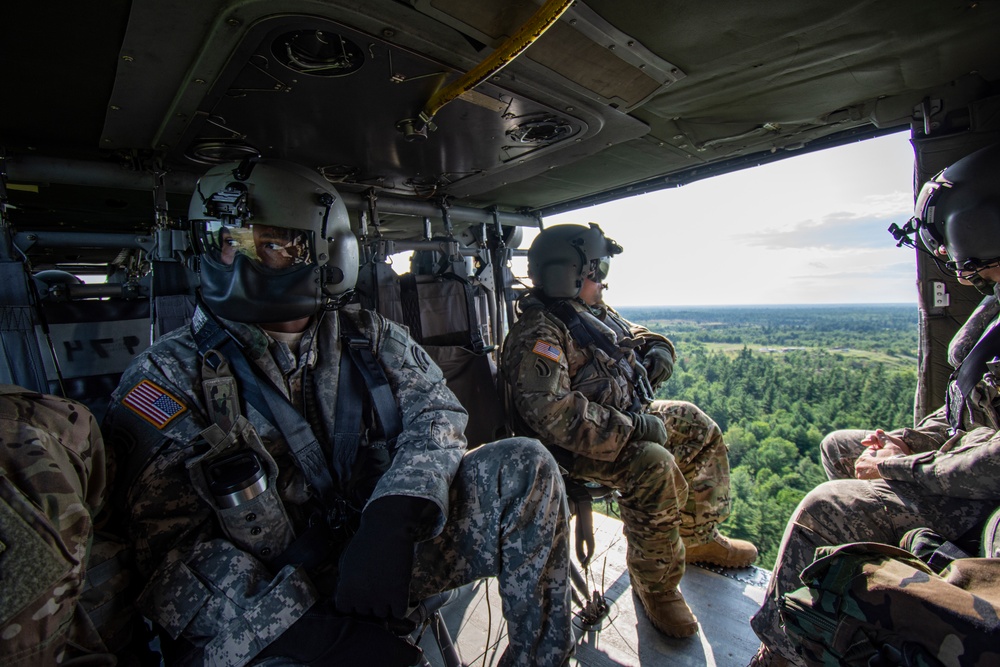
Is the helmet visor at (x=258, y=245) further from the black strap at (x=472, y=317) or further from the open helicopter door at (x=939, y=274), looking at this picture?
the open helicopter door at (x=939, y=274)

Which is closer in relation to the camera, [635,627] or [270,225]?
[270,225]

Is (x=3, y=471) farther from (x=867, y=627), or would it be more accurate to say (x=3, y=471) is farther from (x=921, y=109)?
(x=921, y=109)

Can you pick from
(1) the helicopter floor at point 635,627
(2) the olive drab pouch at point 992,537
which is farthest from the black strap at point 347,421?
(2) the olive drab pouch at point 992,537

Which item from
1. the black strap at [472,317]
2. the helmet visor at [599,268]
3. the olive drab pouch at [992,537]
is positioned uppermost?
the helmet visor at [599,268]

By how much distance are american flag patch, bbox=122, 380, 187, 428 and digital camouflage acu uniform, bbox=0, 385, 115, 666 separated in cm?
21

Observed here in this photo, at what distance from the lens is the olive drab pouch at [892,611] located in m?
0.94

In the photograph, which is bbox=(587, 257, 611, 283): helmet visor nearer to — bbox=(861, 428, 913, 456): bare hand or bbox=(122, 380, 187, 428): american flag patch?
bbox=(861, 428, 913, 456): bare hand

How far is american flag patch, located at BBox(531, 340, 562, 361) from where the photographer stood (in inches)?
87.3

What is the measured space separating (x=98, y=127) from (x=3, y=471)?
4.64ft

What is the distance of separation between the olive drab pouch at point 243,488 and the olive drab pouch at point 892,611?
1.41m

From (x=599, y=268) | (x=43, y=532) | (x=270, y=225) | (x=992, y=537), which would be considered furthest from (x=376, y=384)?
(x=992, y=537)

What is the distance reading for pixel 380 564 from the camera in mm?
1091

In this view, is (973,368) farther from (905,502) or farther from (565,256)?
(565,256)

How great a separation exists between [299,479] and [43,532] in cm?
63
